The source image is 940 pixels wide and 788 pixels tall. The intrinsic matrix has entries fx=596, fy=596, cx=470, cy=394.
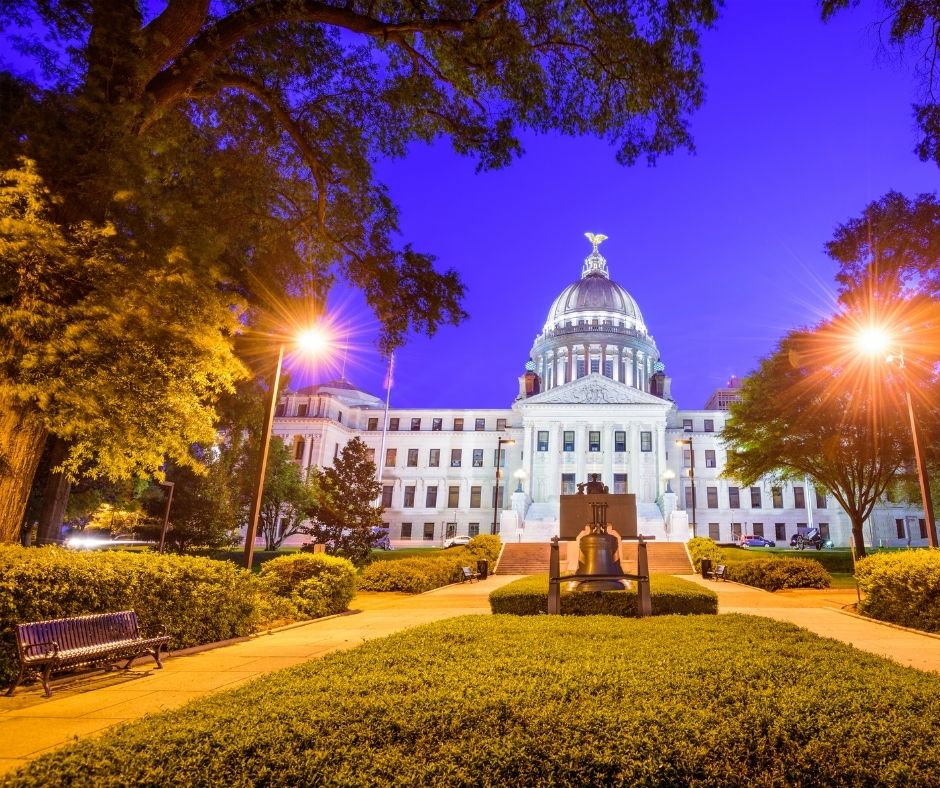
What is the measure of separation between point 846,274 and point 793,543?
4240 centimetres

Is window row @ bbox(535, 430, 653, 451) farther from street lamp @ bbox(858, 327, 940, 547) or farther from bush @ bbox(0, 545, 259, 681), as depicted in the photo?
bush @ bbox(0, 545, 259, 681)

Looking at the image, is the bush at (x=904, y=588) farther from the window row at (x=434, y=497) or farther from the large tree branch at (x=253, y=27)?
the window row at (x=434, y=497)

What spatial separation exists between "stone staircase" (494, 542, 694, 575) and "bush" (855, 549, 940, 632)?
56.0 ft

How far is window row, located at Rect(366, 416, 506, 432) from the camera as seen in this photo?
278 feet

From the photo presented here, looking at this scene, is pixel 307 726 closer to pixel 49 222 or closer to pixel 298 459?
pixel 49 222

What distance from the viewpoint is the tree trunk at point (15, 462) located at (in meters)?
9.26

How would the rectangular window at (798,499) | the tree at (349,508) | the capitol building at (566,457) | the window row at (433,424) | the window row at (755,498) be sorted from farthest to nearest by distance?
the window row at (433,424) < the rectangular window at (798,499) < the window row at (755,498) < the capitol building at (566,457) < the tree at (349,508)

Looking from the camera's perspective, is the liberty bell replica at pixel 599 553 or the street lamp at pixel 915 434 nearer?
the liberty bell replica at pixel 599 553

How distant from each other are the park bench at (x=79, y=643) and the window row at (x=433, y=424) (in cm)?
7571

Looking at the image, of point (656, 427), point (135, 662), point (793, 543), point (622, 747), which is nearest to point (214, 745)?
point (622, 747)

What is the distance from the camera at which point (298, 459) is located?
76.3 metres

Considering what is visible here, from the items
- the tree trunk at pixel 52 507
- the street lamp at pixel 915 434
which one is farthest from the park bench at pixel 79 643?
the street lamp at pixel 915 434

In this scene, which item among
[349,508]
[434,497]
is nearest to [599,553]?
[349,508]

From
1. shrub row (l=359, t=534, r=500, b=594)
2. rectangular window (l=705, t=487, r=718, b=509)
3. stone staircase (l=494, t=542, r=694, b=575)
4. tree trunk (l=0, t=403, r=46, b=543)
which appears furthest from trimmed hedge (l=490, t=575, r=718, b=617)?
rectangular window (l=705, t=487, r=718, b=509)
